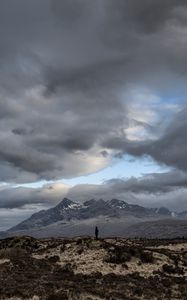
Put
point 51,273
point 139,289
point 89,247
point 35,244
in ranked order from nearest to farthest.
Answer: point 139,289, point 51,273, point 89,247, point 35,244

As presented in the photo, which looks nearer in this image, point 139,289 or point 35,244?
point 139,289

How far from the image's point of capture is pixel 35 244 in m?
85.4

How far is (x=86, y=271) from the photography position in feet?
222

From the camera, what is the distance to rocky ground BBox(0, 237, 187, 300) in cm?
5441

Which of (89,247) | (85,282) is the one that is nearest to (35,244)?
(89,247)

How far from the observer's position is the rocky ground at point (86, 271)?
54.4m

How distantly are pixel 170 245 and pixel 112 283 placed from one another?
39.2 m

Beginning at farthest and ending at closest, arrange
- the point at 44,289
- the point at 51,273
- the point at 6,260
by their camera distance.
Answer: the point at 6,260, the point at 51,273, the point at 44,289

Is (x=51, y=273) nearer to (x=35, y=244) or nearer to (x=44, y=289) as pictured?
(x=44, y=289)

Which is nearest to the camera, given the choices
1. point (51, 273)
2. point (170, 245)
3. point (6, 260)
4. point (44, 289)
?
point (44, 289)

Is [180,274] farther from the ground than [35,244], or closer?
closer

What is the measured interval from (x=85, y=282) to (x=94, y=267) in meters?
8.02

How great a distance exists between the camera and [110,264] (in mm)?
70938

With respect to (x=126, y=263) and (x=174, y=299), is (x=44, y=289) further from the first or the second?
(x=126, y=263)
